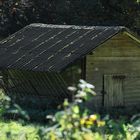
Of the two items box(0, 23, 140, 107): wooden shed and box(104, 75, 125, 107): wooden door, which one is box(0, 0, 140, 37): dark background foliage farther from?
box(104, 75, 125, 107): wooden door

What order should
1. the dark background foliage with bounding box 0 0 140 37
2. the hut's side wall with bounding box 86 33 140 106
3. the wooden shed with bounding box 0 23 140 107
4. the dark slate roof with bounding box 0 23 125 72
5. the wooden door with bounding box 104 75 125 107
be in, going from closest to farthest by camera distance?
1. the dark slate roof with bounding box 0 23 125 72
2. the wooden shed with bounding box 0 23 140 107
3. the hut's side wall with bounding box 86 33 140 106
4. the wooden door with bounding box 104 75 125 107
5. the dark background foliage with bounding box 0 0 140 37

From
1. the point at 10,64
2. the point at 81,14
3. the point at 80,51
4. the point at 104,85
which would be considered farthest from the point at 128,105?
the point at 81,14

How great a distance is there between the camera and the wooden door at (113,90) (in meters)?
25.3

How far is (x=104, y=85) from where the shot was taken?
2516 cm

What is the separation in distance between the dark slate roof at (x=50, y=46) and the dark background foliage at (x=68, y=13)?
12473 millimetres

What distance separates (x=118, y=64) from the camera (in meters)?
25.9

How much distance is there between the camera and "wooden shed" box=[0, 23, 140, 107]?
2417cm

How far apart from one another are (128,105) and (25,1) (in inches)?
792


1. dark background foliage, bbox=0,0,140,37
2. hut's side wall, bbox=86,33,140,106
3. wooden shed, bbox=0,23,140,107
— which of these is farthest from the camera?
dark background foliage, bbox=0,0,140,37

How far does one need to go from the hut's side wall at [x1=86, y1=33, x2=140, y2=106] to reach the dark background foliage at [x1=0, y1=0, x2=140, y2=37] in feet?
48.5

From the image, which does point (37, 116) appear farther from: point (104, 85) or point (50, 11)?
point (50, 11)

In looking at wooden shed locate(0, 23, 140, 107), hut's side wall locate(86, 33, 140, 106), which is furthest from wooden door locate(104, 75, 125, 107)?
hut's side wall locate(86, 33, 140, 106)

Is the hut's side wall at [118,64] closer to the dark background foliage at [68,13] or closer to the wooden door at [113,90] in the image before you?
the wooden door at [113,90]

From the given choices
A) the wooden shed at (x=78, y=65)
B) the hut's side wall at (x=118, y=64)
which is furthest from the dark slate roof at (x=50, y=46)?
the hut's side wall at (x=118, y=64)
